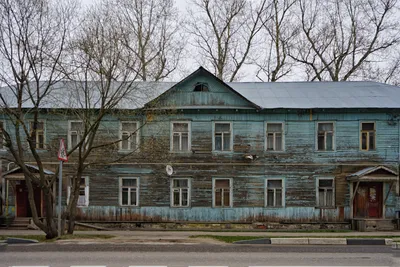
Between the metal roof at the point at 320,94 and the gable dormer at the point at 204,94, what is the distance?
118 centimetres

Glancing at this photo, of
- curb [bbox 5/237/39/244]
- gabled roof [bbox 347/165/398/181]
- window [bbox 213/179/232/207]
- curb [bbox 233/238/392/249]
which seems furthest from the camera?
window [bbox 213/179/232/207]

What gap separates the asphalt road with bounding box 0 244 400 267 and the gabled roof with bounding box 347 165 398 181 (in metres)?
7.50

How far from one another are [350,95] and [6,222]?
17605 millimetres

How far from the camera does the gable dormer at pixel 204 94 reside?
2120cm

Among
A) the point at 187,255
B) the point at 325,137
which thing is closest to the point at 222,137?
the point at 325,137

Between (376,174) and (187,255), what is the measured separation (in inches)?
480

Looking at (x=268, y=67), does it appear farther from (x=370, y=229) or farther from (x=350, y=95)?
(x=370, y=229)

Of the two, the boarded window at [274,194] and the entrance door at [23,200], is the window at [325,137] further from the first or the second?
the entrance door at [23,200]

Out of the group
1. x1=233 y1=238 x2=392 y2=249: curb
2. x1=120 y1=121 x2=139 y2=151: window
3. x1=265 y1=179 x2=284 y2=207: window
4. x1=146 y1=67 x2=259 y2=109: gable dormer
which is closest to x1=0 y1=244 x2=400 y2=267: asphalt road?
x1=233 y1=238 x2=392 y2=249: curb

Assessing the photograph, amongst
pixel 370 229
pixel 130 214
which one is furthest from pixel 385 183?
pixel 130 214

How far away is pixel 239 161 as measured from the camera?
21.2 meters

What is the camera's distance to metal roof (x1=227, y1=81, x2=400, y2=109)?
21.2 metres

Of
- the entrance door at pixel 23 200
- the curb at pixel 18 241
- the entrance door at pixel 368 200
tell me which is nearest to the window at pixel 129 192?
the entrance door at pixel 23 200

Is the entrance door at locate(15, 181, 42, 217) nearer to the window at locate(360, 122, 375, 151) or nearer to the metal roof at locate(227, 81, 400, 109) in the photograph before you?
the metal roof at locate(227, 81, 400, 109)
